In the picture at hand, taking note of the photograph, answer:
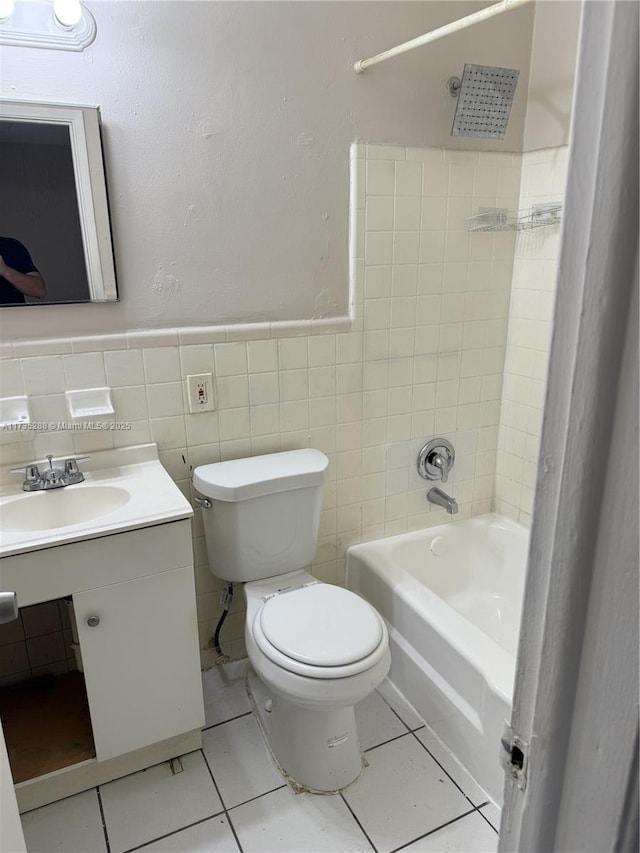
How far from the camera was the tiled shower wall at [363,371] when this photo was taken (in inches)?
66.5

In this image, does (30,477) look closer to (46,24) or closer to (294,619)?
(294,619)

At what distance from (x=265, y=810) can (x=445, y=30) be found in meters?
2.06

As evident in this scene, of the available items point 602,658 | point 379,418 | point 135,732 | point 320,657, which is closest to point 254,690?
point 135,732

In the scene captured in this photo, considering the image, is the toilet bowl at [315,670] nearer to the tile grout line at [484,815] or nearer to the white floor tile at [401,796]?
the white floor tile at [401,796]

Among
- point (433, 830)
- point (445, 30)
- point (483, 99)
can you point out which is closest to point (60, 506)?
point (433, 830)

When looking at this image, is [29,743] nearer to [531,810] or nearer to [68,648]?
[68,648]

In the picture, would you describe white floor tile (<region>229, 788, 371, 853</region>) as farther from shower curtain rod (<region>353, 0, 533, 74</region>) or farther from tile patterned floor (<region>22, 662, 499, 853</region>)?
shower curtain rod (<region>353, 0, 533, 74</region>)

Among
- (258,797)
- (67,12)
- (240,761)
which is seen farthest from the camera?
(240,761)

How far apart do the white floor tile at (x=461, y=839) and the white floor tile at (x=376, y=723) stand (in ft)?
1.04

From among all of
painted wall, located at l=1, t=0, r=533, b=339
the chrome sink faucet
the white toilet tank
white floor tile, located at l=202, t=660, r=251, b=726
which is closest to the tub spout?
the white toilet tank

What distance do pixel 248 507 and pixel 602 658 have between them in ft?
4.48

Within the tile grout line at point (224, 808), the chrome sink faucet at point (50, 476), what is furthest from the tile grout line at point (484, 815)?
the chrome sink faucet at point (50, 476)

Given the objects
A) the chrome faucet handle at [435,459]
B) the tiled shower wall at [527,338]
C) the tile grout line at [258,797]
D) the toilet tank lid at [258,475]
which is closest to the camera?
the tile grout line at [258,797]

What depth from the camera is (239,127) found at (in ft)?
5.44
